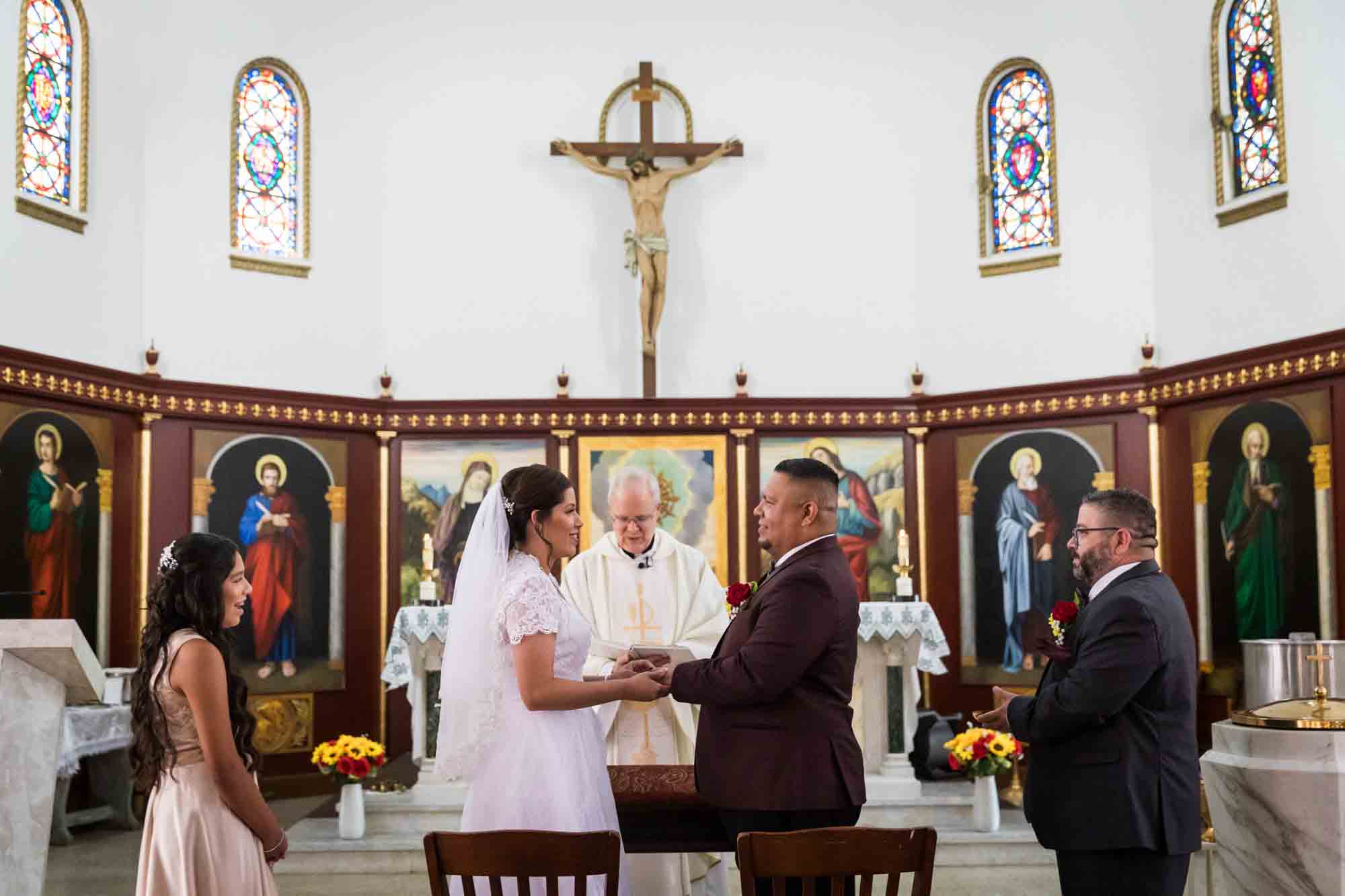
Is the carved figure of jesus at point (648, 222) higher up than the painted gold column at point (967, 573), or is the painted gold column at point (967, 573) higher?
the carved figure of jesus at point (648, 222)

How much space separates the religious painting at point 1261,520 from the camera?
423 inches

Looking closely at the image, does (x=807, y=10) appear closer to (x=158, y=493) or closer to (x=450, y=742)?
(x=158, y=493)

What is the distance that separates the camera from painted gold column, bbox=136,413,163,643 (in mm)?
12000

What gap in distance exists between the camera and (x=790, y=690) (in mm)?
4262

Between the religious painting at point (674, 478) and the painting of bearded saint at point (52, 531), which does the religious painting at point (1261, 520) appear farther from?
the painting of bearded saint at point (52, 531)

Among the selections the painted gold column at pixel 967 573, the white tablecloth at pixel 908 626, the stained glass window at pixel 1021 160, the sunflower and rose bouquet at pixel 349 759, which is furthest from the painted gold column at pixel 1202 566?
the sunflower and rose bouquet at pixel 349 759

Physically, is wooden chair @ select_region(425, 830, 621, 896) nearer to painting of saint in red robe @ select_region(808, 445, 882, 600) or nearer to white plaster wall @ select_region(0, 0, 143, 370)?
white plaster wall @ select_region(0, 0, 143, 370)

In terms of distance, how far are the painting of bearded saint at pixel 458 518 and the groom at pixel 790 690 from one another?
9.08m

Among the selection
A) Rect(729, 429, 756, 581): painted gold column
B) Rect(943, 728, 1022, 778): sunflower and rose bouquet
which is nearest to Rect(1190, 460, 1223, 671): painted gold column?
Rect(943, 728, 1022, 778): sunflower and rose bouquet

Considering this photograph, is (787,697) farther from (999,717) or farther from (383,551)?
(383,551)

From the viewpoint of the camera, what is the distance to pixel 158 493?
12234mm

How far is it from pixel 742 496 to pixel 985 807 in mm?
5080

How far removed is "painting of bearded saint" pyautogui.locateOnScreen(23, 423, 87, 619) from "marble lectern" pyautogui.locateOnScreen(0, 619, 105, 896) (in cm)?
632

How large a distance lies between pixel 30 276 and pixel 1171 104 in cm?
986
